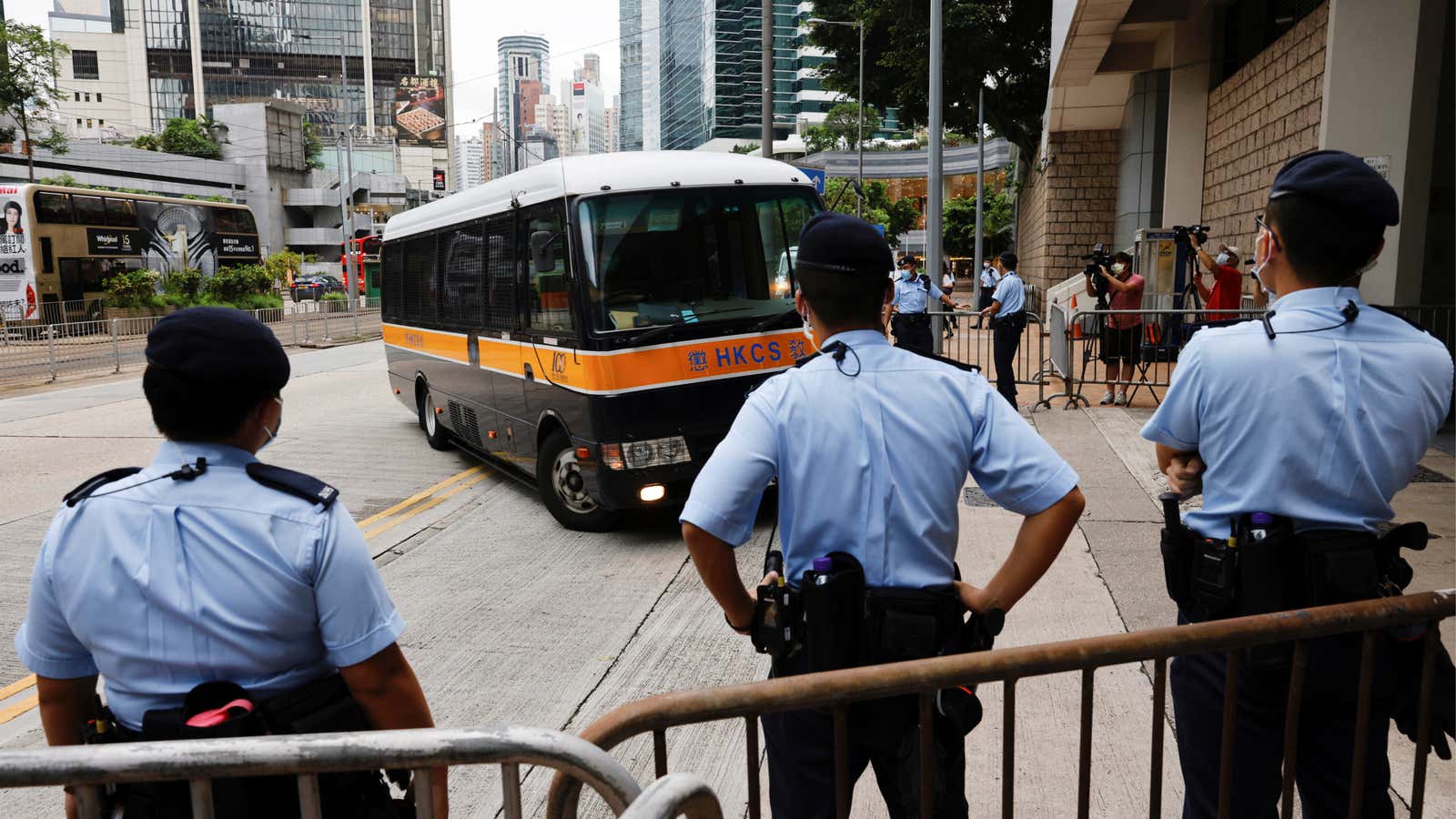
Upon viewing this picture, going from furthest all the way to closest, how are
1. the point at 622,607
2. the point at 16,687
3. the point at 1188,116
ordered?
the point at 1188,116 < the point at 622,607 < the point at 16,687

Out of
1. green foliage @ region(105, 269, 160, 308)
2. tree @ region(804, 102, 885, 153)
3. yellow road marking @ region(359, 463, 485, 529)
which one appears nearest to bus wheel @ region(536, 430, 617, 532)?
yellow road marking @ region(359, 463, 485, 529)

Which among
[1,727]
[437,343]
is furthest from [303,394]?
[1,727]

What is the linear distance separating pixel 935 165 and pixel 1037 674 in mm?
14235

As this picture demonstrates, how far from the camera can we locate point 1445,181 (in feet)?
40.2

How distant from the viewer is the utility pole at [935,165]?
48.1 feet

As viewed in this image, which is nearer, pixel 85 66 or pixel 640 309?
pixel 640 309

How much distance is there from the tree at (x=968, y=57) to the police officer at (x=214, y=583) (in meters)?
32.0

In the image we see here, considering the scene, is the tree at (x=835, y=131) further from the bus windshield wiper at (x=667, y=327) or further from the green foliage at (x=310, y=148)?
the bus windshield wiper at (x=667, y=327)

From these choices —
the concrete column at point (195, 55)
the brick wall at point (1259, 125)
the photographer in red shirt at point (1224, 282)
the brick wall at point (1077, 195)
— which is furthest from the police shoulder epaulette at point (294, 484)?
the concrete column at point (195, 55)

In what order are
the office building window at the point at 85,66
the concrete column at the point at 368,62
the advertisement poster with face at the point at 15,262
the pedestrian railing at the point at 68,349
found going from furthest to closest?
the concrete column at the point at 368,62
the office building window at the point at 85,66
the advertisement poster with face at the point at 15,262
the pedestrian railing at the point at 68,349

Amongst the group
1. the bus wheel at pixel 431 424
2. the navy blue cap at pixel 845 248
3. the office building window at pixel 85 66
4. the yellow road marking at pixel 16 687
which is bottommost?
the yellow road marking at pixel 16 687

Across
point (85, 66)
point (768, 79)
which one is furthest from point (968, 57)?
point (85, 66)

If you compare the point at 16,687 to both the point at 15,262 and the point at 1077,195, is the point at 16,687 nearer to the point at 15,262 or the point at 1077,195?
the point at 1077,195

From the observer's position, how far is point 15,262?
27750 millimetres
